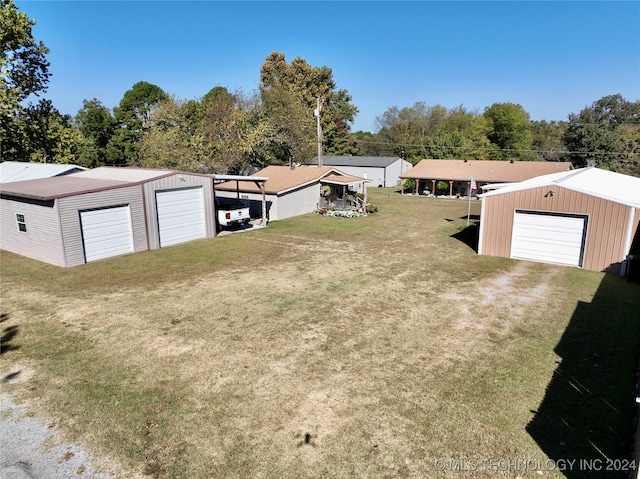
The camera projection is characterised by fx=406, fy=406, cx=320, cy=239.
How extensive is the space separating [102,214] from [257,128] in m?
19.3

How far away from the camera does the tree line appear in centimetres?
3073

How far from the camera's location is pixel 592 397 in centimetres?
701

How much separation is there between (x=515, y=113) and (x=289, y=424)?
68150mm

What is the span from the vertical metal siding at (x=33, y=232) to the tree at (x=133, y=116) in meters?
30.1

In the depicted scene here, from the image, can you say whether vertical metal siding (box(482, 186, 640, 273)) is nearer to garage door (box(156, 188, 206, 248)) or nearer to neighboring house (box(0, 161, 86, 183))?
garage door (box(156, 188, 206, 248))

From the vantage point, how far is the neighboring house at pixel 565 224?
14.2m

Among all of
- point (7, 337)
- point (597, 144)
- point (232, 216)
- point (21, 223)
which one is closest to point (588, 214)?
point (232, 216)

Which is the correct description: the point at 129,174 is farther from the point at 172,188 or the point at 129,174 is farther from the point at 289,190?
the point at 289,190

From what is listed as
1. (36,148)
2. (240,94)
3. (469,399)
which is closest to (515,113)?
(240,94)

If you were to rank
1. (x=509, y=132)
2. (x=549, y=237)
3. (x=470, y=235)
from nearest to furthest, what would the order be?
1. (x=549, y=237)
2. (x=470, y=235)
3. (x=509, y=132)

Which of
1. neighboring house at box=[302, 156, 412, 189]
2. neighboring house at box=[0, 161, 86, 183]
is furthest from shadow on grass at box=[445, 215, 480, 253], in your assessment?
neighboring house at box=[0, 161, 86, 183]

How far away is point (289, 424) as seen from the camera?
6.38m

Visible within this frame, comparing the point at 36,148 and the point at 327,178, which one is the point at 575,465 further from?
the point at 36,148

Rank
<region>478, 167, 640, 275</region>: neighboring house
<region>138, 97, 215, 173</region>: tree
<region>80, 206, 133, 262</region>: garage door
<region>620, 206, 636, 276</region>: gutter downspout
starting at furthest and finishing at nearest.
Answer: <region>138, 97, 215, 173</region>: tree → <region>80, 206, 133, 262</region>: garage door → <region>478, 167, 640, 275</region>: neighboring house → <region>620, 206, 636, 276</region>: gutter downspout
